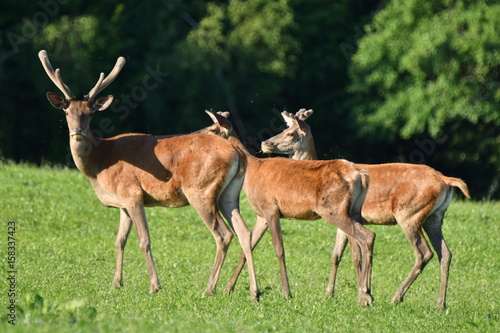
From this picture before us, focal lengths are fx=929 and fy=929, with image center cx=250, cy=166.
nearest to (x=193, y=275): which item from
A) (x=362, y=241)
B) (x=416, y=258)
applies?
(x=416, y=258)

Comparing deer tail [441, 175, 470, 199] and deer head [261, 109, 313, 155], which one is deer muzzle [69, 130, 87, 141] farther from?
deer tail [441, 175, 470, 199]

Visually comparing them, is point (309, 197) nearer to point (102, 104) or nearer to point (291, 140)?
point (291, 140)

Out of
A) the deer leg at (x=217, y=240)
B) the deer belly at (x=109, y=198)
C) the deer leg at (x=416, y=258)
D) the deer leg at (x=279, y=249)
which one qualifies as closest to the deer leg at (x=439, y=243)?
the deer leg at (x=416, y=258)

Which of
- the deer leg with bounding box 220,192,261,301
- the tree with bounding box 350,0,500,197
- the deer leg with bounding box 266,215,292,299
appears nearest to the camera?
the deer leg with bounding box 266,215,292,299

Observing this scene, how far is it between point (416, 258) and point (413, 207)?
1.92 feet

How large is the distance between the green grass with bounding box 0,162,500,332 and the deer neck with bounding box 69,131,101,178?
1.32 metres

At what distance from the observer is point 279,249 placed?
1005 cm

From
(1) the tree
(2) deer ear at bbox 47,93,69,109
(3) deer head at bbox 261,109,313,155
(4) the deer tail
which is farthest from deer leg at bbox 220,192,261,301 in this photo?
(1) the tree

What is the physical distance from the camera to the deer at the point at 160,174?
10.3 metres

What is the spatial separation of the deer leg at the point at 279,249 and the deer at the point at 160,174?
0.31 m

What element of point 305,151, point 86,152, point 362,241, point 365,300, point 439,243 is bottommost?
point 439,243

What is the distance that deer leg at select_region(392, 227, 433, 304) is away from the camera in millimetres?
10570

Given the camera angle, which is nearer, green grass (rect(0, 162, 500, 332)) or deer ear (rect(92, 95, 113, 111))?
green grass (rect(0, 162, 500, 332))

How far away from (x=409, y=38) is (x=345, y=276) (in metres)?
17.6
